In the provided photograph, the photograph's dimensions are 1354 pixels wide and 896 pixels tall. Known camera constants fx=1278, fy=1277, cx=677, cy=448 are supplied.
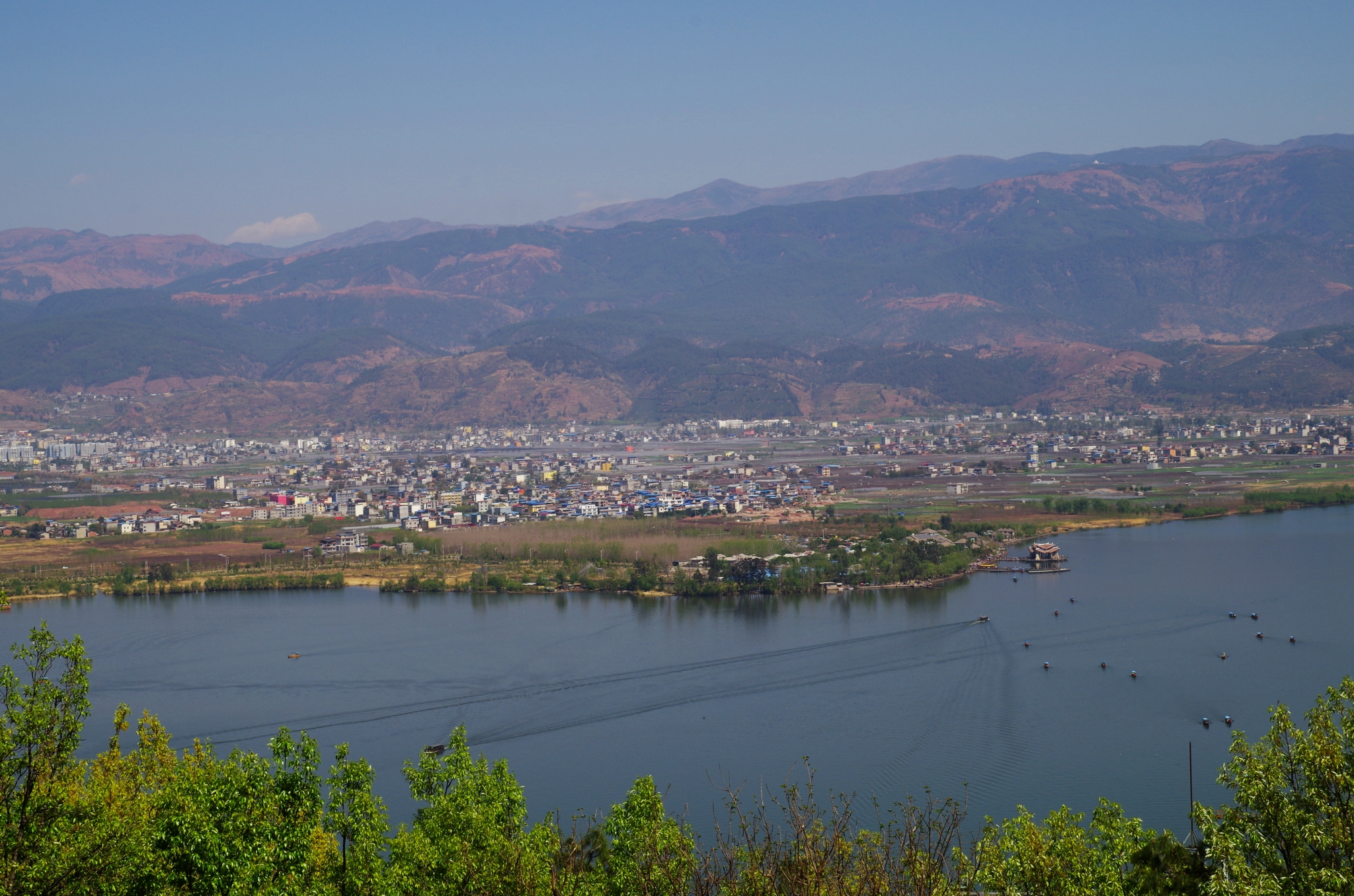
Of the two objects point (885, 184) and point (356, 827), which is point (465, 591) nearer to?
point (356, 827)

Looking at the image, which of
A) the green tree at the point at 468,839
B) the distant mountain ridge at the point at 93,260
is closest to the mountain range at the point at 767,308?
the distant mountain ridge at the point at 93,260

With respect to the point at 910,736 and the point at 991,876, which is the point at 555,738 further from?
the point at 991,876

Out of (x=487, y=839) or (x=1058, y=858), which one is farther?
(x=487, y=839)

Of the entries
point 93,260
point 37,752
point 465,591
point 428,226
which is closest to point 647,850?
point 37,752

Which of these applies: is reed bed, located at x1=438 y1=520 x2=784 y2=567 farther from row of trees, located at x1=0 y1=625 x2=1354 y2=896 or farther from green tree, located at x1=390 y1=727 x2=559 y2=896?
row of trees, located at x1=0 y1=625 x2=1354 y2=896

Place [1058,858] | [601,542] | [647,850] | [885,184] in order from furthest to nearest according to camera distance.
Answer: [885,184] → [601,542] → [647,850] → [1058,858]

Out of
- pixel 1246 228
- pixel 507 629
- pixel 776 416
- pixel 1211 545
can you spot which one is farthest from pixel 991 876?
pixel 1246 228

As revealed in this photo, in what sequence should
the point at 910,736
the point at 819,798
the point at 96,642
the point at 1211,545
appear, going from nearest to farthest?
the point at 819,798 < the point at 910,736 < the point at 96,642 < the point at 1211,545

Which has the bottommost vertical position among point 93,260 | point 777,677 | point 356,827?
point 777,677

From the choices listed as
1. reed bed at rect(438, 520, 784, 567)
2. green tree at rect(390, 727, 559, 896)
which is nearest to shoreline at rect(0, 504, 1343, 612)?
reed bed at rect(438, 520, 784, 567)
